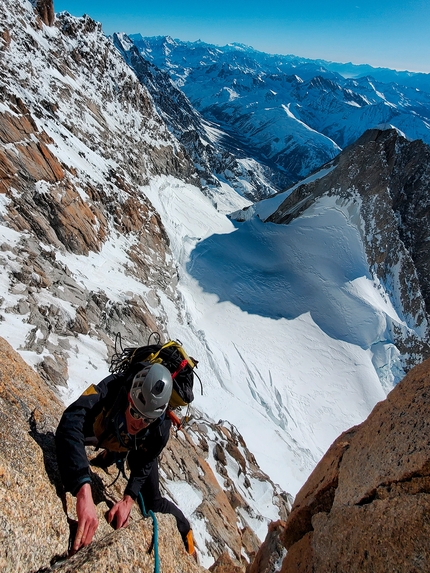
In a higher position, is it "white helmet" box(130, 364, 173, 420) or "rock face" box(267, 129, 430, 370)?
"rock face" box(267, 129, 430, 370)

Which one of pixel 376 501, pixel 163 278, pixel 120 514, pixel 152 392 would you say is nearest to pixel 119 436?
pixel 152 392

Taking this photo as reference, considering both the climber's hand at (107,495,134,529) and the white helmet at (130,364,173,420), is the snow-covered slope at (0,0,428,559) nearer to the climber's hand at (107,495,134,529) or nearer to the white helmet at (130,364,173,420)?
the climber's hand at (107,495,134,529)

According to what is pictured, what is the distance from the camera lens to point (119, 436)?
3.60m

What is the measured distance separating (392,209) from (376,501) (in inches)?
2180

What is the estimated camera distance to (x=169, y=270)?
4016 centimetres

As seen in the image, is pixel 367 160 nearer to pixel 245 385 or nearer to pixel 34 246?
pixel 245 385

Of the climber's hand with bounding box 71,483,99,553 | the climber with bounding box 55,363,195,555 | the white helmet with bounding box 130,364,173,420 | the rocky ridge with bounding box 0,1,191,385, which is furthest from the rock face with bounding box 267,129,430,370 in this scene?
the climber's hand with bounding box 71,483,99,553

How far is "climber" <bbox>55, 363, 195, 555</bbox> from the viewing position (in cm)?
319

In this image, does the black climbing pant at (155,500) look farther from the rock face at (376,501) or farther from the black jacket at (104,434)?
the rock face at (376,501)

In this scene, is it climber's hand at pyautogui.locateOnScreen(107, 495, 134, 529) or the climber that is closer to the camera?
the climber

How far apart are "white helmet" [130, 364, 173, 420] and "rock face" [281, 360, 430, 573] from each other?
253 centimetres

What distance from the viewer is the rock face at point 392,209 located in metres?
46.6

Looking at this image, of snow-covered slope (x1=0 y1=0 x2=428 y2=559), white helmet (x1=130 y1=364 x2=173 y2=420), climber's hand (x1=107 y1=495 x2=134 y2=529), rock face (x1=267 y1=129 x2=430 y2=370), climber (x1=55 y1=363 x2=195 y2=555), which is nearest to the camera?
climber (x1=55 y1=363 x2=195 y2=555)

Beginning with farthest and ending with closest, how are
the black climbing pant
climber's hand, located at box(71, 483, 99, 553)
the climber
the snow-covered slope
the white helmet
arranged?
the snow-covered slope < the black climbing pant < the white helmet < the climber < climber's hand, located at box(71, 483, 99, 553)
